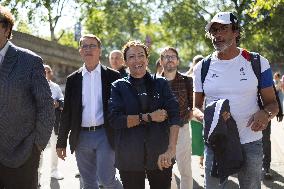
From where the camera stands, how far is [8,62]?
11.9ft

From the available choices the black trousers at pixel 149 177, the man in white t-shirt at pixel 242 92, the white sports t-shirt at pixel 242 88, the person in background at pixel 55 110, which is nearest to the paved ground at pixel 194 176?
the person in background at pixel 55 110

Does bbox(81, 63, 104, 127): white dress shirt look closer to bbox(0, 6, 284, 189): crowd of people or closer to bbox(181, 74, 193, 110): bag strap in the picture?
bbox(0, 6, 284, 189): crowd of people

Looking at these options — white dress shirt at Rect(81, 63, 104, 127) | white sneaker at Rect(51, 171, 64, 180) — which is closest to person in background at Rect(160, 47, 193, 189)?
white dress shirt at Rect(81, 63, 104, 127)

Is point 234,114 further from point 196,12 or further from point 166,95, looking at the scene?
point 196,12

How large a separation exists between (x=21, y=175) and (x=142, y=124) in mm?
1023

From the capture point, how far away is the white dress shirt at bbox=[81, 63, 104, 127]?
5.09 metres

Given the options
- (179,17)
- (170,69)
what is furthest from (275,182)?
(179,17)

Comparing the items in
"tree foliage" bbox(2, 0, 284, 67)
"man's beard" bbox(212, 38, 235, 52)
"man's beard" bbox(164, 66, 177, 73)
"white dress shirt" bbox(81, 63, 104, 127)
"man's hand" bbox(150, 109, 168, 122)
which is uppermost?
"tree foliage" bbox(2, 0, 284, 67)

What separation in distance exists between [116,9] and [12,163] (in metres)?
42.9

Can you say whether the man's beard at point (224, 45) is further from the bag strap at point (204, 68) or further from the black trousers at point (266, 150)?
the black trousers at point (266, 150)

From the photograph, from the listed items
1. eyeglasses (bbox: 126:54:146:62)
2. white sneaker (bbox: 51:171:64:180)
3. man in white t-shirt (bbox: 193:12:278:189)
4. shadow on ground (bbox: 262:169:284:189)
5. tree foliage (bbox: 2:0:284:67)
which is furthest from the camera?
tree foliage (bbox: 2:0:284:67)

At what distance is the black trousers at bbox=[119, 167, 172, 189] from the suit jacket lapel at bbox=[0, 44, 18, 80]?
1.23 metres

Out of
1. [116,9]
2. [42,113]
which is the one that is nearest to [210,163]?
[42,113]

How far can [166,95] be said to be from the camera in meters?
4.02
